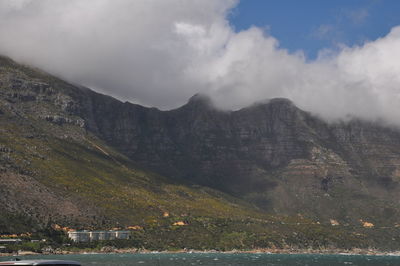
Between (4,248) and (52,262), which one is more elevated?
(52,262)

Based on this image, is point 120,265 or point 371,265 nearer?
point 120,265

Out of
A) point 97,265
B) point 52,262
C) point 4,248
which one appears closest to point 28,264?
point 52,262

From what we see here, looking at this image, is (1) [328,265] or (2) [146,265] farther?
(1) [328,265]

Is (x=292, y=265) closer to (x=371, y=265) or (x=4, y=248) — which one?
(x=371, y=265)

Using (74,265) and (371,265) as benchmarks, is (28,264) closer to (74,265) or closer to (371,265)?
(74,265)

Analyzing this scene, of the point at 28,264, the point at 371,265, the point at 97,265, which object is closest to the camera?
the point at 28,264

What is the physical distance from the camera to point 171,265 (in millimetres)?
164375

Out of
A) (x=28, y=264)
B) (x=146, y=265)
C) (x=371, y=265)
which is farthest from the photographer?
(x=371, y=265)

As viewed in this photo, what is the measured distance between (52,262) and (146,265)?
119m

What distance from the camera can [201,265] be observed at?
17100 centimetres

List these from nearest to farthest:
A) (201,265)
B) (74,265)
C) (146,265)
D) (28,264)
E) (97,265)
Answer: (28,264) < (74,265) < (97,265) < (146,265) < (201,265)

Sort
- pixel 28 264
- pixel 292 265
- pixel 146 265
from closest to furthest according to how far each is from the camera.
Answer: pixel 28 264, pixel 146 265, pixel 292 265

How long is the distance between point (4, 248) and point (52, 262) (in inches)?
6543

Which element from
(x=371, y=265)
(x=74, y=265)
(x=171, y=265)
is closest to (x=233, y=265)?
(x=171, y=265)
